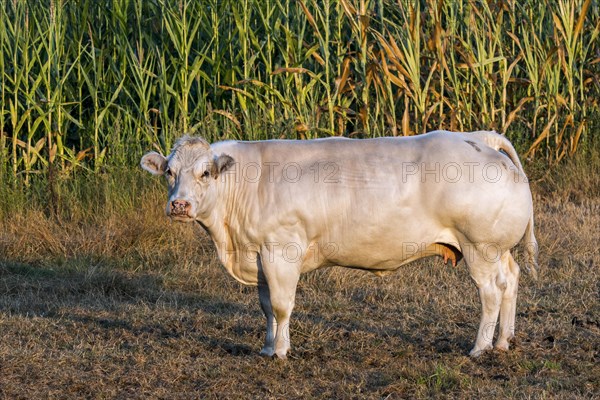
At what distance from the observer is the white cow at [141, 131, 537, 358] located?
580cm

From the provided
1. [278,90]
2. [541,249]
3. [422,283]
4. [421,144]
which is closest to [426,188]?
[421,144]

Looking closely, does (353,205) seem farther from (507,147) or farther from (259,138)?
(259,138)

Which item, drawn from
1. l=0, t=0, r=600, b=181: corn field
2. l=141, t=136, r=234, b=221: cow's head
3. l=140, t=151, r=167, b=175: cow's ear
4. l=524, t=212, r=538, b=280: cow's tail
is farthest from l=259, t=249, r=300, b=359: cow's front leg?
l=0, t=0, r=600, b=181: corn field

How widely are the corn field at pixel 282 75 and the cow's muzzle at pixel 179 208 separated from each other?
12.6 ft

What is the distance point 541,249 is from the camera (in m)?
8.34

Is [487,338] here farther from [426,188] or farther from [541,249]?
[541,249]

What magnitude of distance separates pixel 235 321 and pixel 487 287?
1.83 meters

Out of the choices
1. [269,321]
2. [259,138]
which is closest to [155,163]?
[269,321]

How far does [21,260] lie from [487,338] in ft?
13.7

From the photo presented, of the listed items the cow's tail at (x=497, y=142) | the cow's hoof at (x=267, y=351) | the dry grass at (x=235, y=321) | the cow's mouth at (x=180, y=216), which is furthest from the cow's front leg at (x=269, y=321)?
the cow's tail at (x=497, y=142)

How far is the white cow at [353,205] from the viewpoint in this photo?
5.80 meters

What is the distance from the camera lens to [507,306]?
6.12 meters

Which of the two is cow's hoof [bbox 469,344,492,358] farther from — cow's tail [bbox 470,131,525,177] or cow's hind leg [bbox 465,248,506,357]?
cow's tail [bbox 470,131,525,177]

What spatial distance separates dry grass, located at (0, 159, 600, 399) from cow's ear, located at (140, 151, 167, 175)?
1.11 meters
